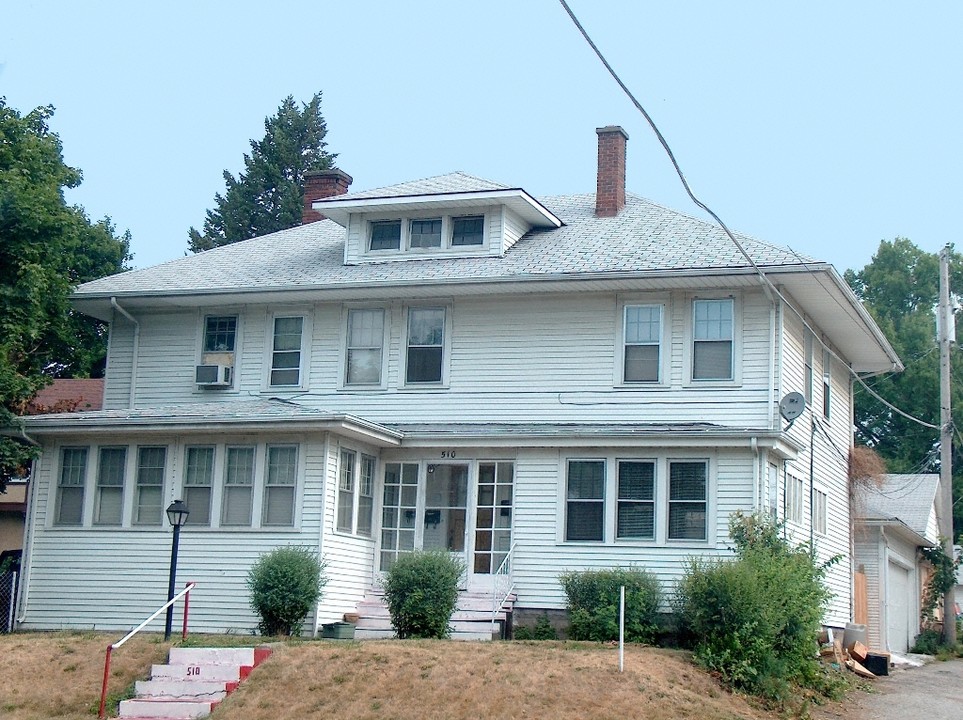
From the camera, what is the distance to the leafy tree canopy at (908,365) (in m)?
55.3

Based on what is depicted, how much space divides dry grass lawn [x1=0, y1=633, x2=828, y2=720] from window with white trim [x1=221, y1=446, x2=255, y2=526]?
3621mm

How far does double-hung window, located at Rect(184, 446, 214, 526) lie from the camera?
22.4 meters

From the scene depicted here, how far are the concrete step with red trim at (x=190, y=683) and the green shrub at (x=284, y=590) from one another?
2.22 meters

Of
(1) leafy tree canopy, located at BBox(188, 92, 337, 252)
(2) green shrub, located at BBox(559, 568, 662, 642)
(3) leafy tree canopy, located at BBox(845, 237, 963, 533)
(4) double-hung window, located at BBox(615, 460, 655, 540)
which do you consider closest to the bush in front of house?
(2) green shrub, located at BBox(559, 568, 662, 642)

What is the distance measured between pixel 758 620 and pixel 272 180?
4393 cm

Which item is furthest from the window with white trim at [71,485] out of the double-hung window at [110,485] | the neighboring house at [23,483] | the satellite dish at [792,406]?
Answer: the satellite dish at [792,406]

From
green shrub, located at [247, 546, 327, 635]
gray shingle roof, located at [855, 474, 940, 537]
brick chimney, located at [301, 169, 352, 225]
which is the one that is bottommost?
green shrub, located at [247, 546, 327, 635]

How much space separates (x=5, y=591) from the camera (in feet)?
75.4

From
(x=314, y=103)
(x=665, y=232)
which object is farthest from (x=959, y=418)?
(x=665, y=232)

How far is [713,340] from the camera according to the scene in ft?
73.5

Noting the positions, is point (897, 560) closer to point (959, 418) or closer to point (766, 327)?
point (766, 327)

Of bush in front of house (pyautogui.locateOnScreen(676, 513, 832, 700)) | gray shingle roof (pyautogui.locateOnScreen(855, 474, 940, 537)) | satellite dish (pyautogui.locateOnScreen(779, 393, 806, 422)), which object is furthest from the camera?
gray shingle roof (pyautogui.locateOnScreen(855, 474, 940, 537))

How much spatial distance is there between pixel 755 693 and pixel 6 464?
12794mm

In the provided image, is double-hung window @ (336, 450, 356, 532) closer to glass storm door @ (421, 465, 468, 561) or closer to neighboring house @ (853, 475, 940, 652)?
glass storm door @ (421, 465, 468, 561)
